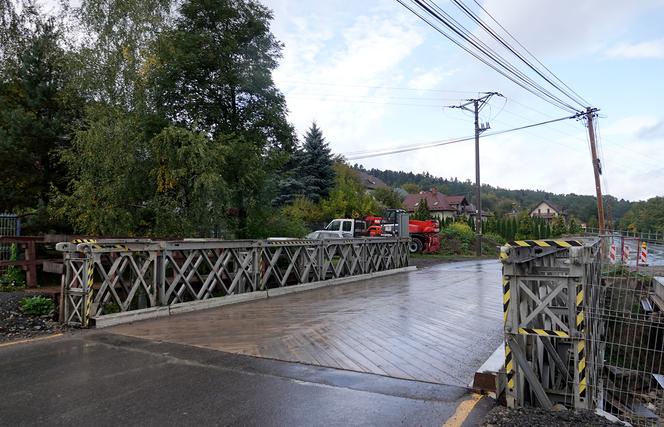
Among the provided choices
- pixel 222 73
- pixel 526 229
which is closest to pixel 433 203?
pixel 526 229

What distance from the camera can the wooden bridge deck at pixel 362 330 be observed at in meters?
5.98

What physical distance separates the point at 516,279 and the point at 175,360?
167 inches

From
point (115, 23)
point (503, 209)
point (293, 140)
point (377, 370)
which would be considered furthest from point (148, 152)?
point (503, 209)

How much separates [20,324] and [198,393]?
5038mm

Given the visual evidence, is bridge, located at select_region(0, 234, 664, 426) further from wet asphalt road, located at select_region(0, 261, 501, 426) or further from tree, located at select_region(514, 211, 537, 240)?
tree, located at select_region(514, 211, 537, 240)

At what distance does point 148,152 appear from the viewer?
49.1 feet

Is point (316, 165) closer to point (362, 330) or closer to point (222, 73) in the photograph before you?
point (222, 73)

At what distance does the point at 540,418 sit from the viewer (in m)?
4.12

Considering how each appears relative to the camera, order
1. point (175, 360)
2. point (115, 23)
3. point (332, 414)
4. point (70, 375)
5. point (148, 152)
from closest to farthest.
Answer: point (332, 414) → point (70, 375) → point (175, 360) → point (148, 152) → point (115, 23)

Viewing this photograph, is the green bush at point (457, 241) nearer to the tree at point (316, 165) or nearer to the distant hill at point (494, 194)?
the tree at point (316, 165)

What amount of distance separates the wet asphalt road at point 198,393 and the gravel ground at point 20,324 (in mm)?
1259

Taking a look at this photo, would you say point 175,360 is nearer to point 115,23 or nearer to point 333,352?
point 333,352

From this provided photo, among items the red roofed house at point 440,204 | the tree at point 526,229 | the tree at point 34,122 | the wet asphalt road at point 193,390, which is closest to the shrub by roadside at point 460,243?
the tree at point 526,229

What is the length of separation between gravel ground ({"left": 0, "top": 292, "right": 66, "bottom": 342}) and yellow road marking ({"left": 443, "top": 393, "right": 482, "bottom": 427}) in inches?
259
